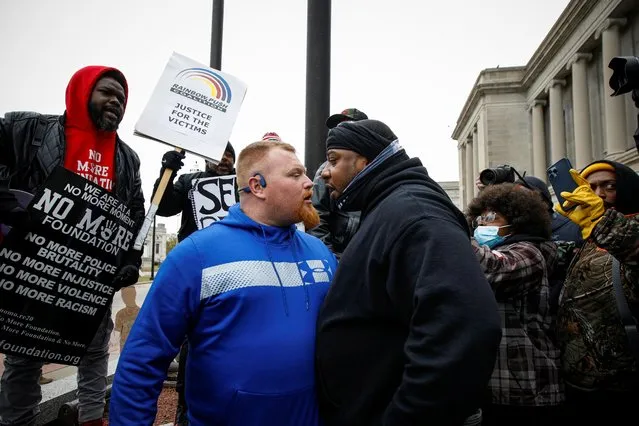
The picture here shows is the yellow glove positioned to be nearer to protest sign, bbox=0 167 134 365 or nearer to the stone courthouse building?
protest sign, bbox=0 167 134 365

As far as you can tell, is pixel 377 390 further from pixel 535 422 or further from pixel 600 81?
pixel 600 81

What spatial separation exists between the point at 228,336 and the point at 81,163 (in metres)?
2.14

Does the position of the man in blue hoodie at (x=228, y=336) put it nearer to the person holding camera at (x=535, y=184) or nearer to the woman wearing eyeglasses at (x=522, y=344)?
the woman wearing eyeglasses at (x=522, y=344)

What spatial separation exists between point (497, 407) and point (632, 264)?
3.33 feet

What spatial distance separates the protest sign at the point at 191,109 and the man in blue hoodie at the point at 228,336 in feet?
5.63

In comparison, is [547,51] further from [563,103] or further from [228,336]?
[228,336]

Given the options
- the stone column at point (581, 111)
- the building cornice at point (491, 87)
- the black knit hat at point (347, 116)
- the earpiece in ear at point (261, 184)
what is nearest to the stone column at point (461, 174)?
the building cornice at point (491, 87)

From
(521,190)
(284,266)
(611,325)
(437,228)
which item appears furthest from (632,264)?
(284,266)

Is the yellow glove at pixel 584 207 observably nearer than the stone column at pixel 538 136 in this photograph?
Yes

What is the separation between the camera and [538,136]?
126 feet

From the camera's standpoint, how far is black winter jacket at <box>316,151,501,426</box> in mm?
1354

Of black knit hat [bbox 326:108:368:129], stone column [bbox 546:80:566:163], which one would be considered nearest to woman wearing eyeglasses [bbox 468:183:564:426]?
black knit hat [bbox 326:108:368:129]

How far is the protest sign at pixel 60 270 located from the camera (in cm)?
281

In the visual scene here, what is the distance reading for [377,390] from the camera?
1.58 metres
